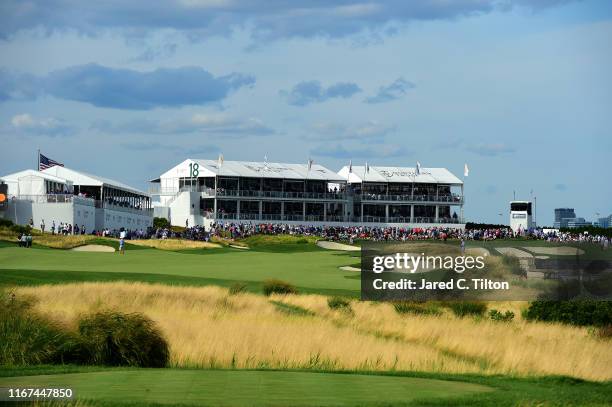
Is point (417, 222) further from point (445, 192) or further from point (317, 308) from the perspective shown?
point (317, 308)

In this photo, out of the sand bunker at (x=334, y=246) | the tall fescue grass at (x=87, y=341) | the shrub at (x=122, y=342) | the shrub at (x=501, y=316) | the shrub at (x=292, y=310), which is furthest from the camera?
the sand bunker at (x=334, y=246)

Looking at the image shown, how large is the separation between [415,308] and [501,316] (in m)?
2.69

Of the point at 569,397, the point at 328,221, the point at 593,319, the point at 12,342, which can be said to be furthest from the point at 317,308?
the point at 328,221

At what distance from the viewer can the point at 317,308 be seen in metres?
32.4

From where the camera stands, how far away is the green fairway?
136ft

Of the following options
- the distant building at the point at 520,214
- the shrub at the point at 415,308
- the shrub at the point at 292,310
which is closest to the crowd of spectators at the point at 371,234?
the distant building at the point at 520,214

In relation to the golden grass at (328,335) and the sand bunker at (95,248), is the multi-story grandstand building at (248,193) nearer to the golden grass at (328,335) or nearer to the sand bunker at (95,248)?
the sand bunker at (95,248)

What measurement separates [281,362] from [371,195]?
115 meters

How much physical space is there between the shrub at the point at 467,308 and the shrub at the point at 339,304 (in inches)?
137

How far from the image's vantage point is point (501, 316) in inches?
1312

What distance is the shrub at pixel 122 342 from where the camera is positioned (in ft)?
63.8

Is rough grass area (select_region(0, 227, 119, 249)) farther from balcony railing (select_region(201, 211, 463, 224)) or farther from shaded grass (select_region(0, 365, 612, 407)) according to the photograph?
balcony railing (select_region(201, 211, 463, 224))

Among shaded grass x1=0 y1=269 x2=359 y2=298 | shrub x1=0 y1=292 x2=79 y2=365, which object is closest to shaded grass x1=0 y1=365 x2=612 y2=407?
shrub x1=0 y1=292 x2=79 y2=365

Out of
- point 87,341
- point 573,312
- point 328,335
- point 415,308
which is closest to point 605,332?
point 573,312
